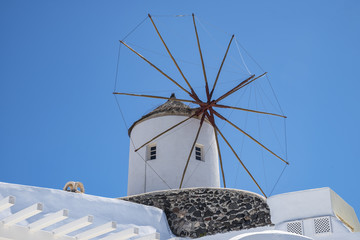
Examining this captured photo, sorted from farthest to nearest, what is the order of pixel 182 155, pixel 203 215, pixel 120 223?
pixel 182 155
pixel 203 215
pixel 120 223

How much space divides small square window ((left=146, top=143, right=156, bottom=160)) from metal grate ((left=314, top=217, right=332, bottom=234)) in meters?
6.20

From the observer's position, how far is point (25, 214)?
5.52m

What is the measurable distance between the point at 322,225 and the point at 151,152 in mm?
6508

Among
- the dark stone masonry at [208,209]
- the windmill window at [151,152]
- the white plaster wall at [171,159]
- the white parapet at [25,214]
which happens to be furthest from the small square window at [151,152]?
the white parapet at [25,214]

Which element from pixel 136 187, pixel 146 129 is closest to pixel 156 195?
pixel 136 187

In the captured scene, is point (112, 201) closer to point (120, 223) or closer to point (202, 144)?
point (120, 223)

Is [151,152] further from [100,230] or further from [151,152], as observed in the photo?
[100,230]

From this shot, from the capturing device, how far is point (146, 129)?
14859 mm

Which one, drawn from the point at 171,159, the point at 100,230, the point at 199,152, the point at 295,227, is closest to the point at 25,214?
the point at 100,230

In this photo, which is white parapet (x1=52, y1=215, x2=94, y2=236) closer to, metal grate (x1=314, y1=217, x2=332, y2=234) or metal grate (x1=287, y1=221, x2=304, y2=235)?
metal grate (x1=287, y1=221, x2=304, y2=235)

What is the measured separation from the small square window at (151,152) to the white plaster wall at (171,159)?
0.12 meters

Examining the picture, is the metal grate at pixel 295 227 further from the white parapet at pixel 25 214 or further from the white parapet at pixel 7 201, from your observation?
the white parapet at pixel 7 201

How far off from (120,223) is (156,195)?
162 cm

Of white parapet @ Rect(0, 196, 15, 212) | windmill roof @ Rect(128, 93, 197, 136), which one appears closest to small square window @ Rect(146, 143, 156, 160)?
windmill roof @ Rect(128, 93, 197, 136)
